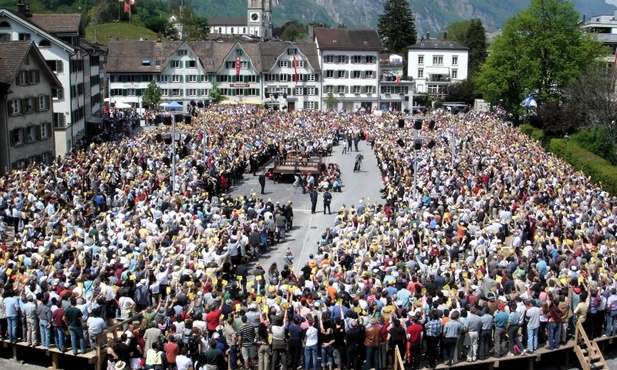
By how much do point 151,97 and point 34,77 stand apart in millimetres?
35750

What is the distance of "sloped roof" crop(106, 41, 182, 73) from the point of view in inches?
3477

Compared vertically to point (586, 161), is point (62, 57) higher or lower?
higher

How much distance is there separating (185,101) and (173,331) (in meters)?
75.9

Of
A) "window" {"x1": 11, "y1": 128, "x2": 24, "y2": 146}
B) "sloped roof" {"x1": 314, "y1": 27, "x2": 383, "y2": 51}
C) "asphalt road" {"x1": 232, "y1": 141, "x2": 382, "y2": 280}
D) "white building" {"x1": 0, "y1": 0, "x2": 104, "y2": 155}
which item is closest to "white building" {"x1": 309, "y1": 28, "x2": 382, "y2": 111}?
"sloped roof" {"x1": 314, "y1": 27, "x2": 383, "y2": 51}

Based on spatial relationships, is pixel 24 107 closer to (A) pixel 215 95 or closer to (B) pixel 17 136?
(B) pixel 17 136

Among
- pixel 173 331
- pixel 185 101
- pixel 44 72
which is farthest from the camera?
pixel 185 101

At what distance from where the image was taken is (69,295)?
17.5 meters

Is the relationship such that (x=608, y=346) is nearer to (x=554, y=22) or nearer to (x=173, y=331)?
(x=173, y=331)

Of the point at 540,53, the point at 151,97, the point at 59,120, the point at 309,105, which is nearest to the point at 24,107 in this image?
the point at 59,120

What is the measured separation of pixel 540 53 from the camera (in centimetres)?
6625

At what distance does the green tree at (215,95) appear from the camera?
279 feet

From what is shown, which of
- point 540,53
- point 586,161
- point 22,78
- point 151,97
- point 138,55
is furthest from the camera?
point 138,55

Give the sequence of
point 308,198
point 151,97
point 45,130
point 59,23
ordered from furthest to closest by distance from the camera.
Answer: point 151,97
point 59,23
point 45,130
point 308,198

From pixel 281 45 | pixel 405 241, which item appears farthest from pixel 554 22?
pixel 405 241
